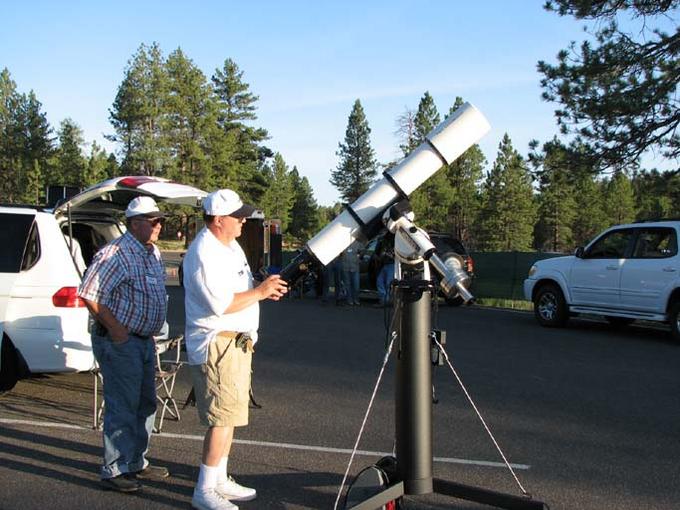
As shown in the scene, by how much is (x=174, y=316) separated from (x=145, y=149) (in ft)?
157

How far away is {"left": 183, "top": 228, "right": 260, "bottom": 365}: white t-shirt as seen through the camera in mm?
3912

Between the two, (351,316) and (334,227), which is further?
(351,316)

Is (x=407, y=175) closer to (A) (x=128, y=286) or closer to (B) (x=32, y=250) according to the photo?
(A) (x=128, y=286)

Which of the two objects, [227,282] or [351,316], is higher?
[227,282]

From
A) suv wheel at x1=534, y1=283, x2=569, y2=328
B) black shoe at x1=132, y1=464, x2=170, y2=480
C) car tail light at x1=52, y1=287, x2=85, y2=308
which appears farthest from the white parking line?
suv wheel at x1=534, y1=283, x2=569, y2=328

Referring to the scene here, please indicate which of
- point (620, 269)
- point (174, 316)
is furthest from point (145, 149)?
point (620, 269)

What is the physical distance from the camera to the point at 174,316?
14039 mm

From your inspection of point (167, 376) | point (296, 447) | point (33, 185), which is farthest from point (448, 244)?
point (33, 185)

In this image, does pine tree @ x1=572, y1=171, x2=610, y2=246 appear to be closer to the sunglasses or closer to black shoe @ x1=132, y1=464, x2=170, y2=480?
the sunglasses

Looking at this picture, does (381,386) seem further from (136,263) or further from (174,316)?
(174,316)

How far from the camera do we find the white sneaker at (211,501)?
13.3 feet

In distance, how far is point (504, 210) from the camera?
6116 centimetres

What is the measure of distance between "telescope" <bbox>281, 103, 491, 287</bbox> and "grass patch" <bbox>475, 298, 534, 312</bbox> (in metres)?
13.8

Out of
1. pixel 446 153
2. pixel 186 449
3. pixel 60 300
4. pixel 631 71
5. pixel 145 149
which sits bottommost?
pixel 186 449
